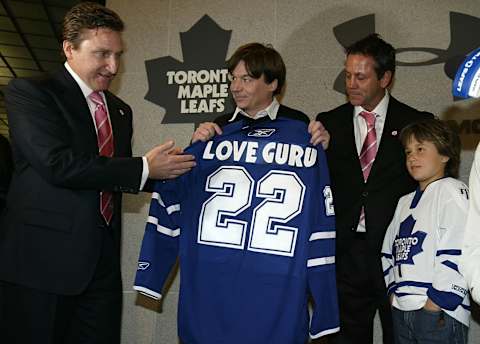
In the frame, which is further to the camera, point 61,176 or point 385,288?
point 385,288

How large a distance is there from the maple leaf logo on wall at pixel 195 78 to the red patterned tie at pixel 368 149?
49.6 inches

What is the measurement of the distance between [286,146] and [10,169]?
1.58m

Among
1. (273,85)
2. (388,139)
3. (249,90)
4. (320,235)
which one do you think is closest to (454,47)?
(388,139)

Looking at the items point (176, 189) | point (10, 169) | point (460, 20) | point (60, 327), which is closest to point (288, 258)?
point (176, 189)

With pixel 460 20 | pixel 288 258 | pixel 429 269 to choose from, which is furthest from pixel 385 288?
pixel 460 20

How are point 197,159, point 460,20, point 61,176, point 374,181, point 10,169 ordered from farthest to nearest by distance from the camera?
point 460,20, point 10,169, point 374,181, point 197,159, point 61,176

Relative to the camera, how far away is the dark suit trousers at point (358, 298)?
8.88 ft

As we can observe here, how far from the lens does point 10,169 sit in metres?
3.17

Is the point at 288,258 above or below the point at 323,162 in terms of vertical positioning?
below

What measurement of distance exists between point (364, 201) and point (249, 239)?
25.2 inches

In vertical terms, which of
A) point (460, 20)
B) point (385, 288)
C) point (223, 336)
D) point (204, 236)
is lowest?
point (223, 336)

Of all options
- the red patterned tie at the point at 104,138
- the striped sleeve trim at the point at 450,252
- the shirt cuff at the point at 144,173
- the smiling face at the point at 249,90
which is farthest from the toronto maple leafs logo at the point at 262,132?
the striped sleeve trim at the point at 450,252

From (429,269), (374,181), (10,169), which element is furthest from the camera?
(10,169)

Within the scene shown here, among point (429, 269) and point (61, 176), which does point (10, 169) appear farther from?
point (429, 269)
